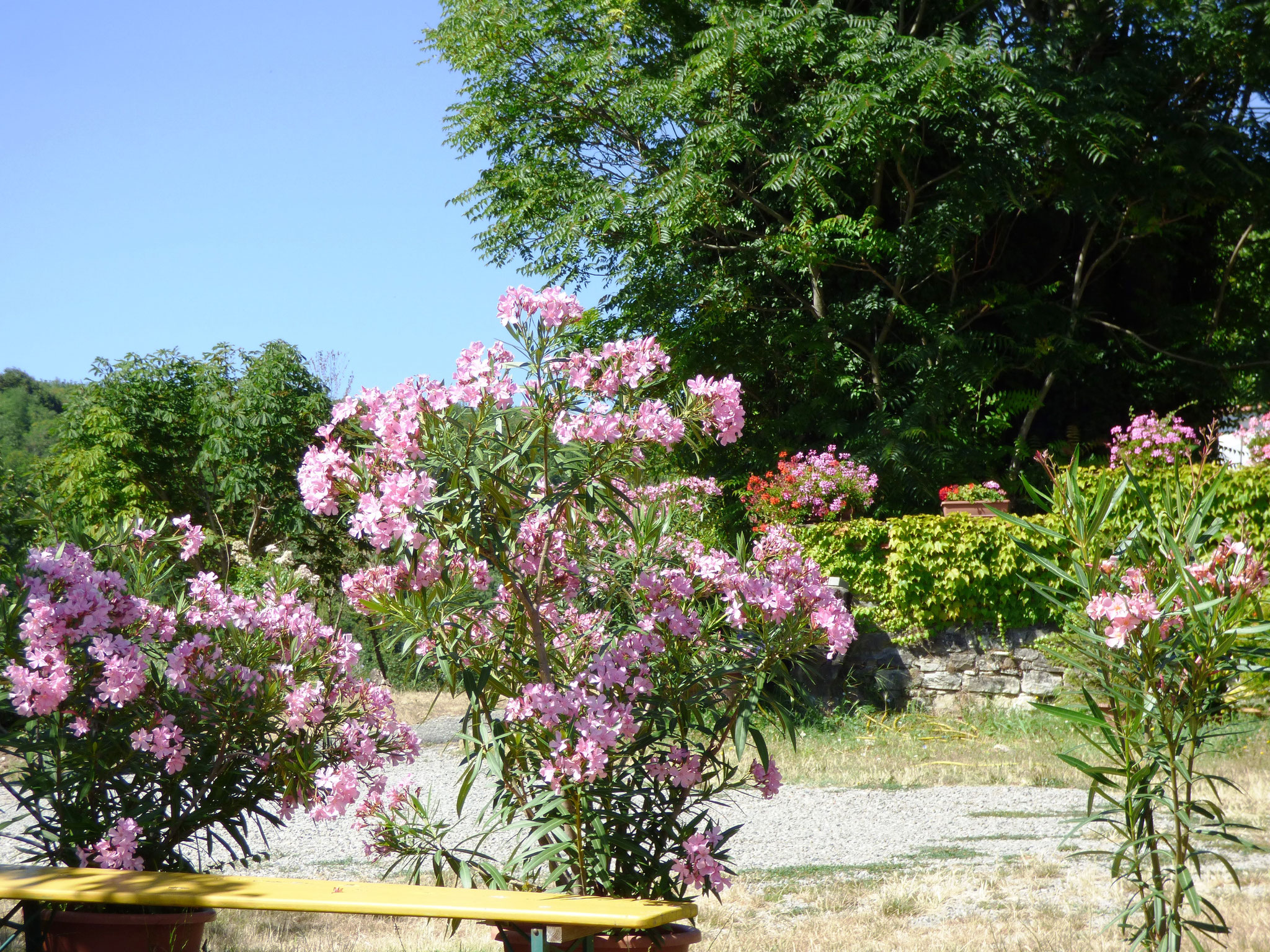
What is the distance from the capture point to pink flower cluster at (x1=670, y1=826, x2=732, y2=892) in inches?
100

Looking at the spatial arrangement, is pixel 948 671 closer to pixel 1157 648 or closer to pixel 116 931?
pixel 1157 648

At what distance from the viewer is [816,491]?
9.65 m

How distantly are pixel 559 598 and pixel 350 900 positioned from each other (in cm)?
94

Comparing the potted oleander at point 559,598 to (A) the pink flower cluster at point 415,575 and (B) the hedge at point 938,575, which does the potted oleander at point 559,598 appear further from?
(B) the hedge at point 938,575

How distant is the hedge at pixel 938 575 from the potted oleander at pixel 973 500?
135mm

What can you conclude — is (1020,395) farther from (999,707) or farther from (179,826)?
(179,826)

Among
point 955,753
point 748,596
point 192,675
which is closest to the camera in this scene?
point 748,596

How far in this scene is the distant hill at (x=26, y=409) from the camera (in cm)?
2900

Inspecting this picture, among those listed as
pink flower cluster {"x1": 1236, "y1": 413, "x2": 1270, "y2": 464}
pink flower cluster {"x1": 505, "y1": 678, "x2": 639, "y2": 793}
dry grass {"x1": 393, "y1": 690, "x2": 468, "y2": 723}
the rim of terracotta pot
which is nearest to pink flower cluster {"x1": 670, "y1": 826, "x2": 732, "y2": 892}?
pink flower cluster {"x1": 505, "y1": 678, "x2": 639, "y2": 793}

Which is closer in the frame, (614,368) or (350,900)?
(350,900)

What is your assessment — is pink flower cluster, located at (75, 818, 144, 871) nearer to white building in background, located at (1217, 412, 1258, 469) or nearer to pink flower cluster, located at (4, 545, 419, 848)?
pink flower cluster, located at (4, 545, 419, 848)

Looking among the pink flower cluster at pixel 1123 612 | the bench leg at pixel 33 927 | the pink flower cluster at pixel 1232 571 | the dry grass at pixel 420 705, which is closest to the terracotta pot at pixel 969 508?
the dry grass at pixel 420 705

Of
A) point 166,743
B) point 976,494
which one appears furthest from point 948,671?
point 166,743

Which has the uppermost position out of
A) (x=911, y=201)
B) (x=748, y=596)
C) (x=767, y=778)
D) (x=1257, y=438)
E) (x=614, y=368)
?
(x=911, y=201)
